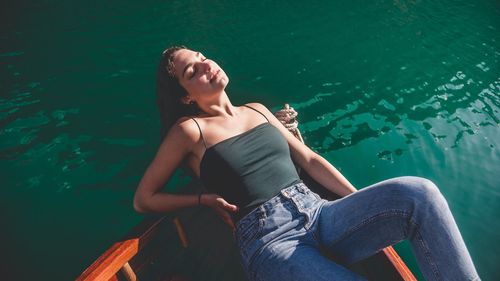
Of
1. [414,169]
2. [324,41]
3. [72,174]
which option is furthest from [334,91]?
[72,174]

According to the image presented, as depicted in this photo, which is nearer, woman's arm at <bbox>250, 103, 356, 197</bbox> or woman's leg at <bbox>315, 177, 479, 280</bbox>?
woman's leg at <bbox>315, 177, 479, 280</bbox>

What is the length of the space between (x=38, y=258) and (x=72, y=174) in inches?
57.2

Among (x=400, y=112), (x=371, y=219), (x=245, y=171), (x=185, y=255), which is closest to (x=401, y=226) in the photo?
(x=371, y=219)

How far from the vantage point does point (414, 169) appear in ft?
17.3

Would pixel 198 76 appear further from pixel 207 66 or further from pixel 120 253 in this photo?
pixel 120 253

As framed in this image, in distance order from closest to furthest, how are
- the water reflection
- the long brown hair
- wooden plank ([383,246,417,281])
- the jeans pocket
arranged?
the jeans pocket < wooden plank ([383,246,417,281]) < the long brown hair < the water reflection

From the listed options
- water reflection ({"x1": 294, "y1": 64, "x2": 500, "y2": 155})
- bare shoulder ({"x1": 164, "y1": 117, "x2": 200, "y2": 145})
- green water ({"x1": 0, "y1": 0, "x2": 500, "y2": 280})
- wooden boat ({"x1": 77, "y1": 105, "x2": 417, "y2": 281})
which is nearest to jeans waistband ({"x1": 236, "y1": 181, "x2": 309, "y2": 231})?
wooden boat ({"x1": 77, "y1": 105, "x2": 417, "y2": 281})

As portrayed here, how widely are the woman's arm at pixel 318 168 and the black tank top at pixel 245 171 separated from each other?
0.35 metres

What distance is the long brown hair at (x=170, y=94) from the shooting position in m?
2.61

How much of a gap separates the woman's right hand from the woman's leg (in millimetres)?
647

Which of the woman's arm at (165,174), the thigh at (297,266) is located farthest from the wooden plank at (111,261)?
the thigh at (297,266)

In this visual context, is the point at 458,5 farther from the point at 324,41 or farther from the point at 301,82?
the point at 301,82

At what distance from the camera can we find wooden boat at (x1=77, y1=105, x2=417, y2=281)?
2.13m

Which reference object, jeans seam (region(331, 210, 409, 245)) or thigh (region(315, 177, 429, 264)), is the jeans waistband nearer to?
thigh (region(315, 177, 429, 264))
